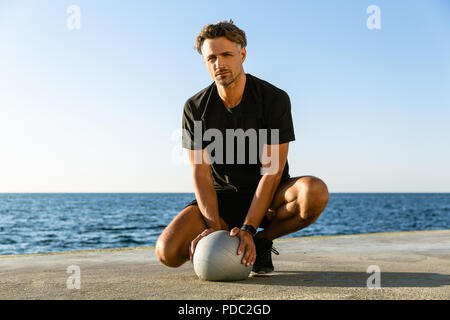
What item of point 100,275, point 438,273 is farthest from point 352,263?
point 100,275

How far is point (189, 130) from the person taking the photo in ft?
13.9

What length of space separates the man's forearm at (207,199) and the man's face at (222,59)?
87 cm

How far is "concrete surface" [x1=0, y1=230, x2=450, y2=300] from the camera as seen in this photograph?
3.14 metres

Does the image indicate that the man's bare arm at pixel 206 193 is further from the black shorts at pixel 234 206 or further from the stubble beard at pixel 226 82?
the stubble beard at pixel 226 82

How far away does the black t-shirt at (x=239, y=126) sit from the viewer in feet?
13.1

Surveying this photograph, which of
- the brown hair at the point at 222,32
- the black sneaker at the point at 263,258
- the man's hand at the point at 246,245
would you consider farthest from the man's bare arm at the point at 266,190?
the brown hair at the point at 222,32

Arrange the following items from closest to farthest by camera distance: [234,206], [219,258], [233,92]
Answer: [219,258] < [233,92] < [234,206]

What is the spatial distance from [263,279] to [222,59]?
1924 millimetres

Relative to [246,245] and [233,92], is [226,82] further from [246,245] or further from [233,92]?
[246,245]

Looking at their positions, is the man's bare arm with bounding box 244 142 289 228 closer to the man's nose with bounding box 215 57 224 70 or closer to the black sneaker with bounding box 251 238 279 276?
the black sneaker with bounding box 251 238 279 276

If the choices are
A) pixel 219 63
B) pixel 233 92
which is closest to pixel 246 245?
pixel 233 92
